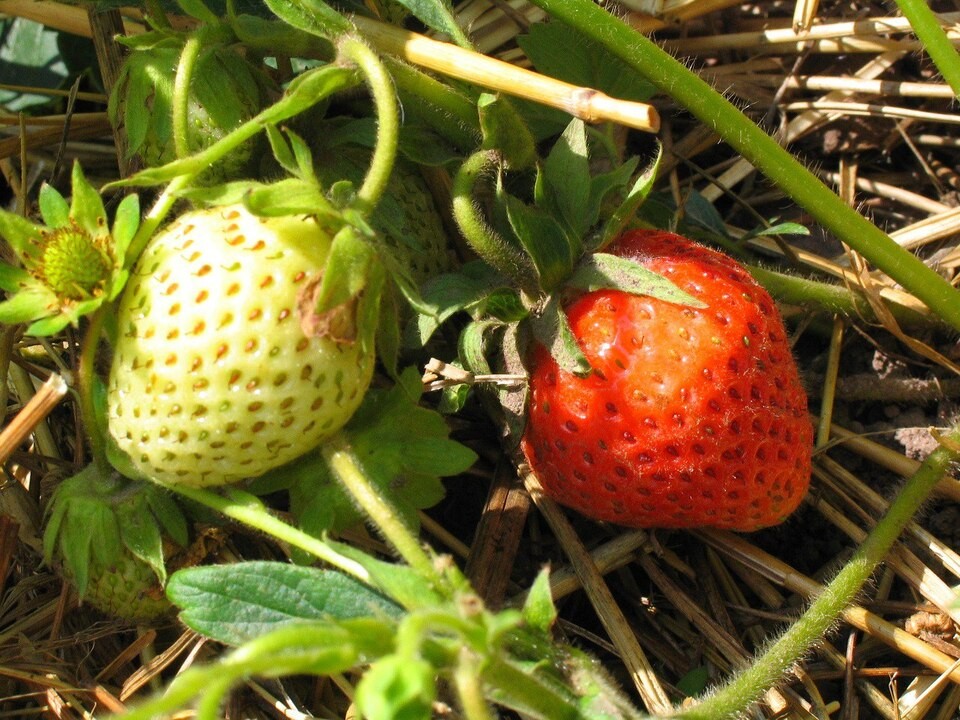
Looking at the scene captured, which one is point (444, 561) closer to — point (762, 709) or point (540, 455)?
point (540, 455)

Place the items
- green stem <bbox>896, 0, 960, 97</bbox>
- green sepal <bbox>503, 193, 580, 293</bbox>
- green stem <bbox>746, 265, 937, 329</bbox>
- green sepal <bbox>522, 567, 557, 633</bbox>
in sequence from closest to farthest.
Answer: green sepal <bbox>522, 567, 557, 633</bbox> → green sepal <bbox>503, 193, 580, 293</bbox> → green stem <bbox>896, 0, 960, 97</bbox> → green stem <bbox>746, 265, 937, 329</bbox>

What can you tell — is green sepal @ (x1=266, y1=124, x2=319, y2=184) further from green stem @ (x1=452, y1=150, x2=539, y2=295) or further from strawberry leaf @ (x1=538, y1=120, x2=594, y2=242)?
strawberry leaf @ (x1=538, y1=120, x2=594, y2=242)

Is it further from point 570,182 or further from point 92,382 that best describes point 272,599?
point 570,182

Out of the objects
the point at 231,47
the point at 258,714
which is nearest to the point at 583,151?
the point at 231,47

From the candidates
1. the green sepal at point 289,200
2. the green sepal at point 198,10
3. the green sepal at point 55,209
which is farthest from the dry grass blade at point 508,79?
the green sepal at point 55,209

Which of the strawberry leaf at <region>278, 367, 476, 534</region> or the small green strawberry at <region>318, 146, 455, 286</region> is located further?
the small green strawberry at <region>318, 146, 455, 286</region>

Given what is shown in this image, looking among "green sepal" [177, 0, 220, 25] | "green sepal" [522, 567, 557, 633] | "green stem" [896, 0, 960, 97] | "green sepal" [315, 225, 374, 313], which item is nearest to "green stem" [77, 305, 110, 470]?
"green sepal" [315, 225, 374, 313]

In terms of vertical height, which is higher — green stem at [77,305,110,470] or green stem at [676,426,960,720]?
green stem at [77,305,110,470]
